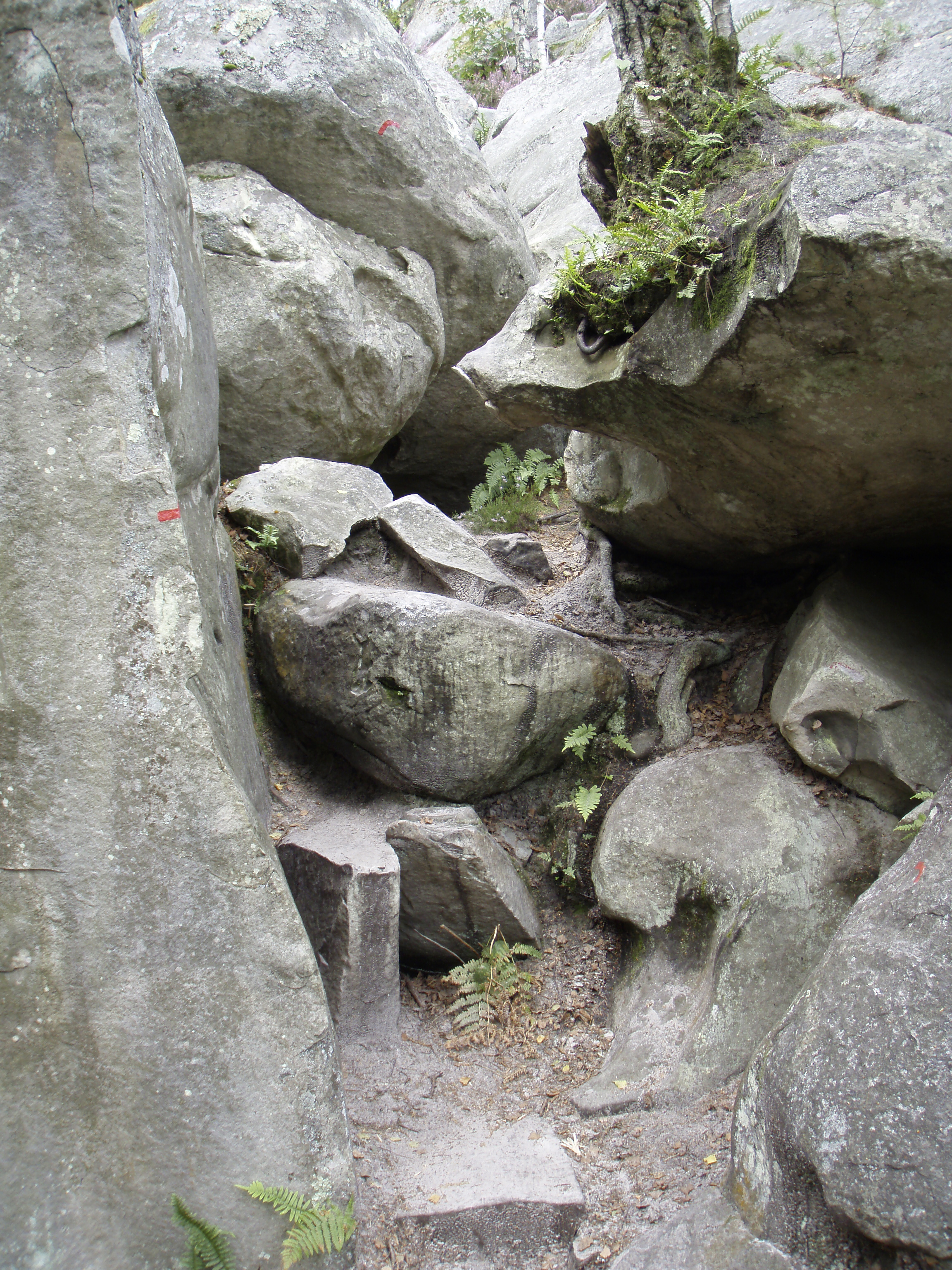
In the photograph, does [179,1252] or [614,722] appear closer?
[179,1252]

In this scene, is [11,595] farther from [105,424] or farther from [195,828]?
[195,828]

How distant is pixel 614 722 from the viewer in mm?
6555

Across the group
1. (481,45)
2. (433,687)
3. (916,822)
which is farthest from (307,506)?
(481,45)

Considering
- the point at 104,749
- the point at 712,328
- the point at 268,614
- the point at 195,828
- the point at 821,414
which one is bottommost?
the point at 268,614

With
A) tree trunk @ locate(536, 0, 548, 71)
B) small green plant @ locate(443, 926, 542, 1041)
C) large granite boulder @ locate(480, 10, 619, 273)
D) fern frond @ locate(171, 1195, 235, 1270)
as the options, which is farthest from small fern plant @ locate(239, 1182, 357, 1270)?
tree trunk @ locate(536, 0, 548, 71)

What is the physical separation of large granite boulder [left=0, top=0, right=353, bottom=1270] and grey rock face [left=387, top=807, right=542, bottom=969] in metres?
2.01

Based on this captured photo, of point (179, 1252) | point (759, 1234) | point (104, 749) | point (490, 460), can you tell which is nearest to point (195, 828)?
point (104, 749)

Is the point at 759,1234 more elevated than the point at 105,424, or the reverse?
the point at 105,424

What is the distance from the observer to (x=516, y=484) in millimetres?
10750

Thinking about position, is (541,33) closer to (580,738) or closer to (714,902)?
(580,738)

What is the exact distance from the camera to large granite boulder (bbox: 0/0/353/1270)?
11.3ft

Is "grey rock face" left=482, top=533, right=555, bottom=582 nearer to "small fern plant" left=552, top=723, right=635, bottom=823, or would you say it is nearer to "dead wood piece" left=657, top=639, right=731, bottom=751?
"dead wood piece" left=657, top=639, right=731, bottom=751

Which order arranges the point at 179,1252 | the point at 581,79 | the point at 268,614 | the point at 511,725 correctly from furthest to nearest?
the point at 581,79 → the point at 268,614 → the point at 511,725 → the point at 179,1252

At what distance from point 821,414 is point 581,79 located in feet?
43.6
